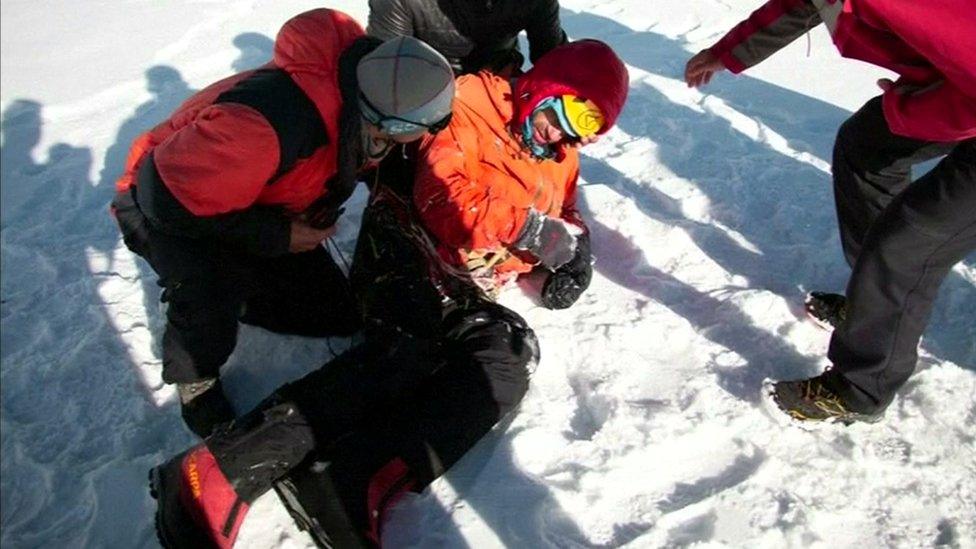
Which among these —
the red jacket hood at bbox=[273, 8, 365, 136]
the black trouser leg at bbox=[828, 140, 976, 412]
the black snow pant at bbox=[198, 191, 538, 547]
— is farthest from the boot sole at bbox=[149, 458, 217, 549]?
the black trouser leg at bbox=[828, 140, 976, 412]

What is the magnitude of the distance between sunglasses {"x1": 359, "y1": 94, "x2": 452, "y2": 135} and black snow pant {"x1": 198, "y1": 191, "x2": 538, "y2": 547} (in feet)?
1.70

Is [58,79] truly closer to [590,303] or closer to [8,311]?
[8,311]

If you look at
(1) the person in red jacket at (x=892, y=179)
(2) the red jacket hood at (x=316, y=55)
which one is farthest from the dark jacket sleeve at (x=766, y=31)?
(2) the red jacket hood at (x=316, y=55)

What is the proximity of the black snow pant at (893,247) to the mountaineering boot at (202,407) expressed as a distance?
1.85 meters

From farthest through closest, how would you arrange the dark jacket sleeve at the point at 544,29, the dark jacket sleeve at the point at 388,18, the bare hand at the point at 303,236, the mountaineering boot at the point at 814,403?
1. the dark jacket sleeve at the point at 544,29
2. the dark jacket sleeve at the point at 388,18
3. the bare hand at the point at 303,236
4. the mountaineering boot at the point at 814,403

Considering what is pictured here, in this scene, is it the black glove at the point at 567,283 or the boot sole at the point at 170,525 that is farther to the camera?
the black glove at the point at 567,283

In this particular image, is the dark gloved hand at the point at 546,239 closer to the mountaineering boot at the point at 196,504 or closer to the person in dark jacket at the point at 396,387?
the person in dark jacket at the point at 396,387

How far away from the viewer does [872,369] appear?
6.13 ft

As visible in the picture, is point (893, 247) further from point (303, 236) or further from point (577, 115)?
point (303, 236)

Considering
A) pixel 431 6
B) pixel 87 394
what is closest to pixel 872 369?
pixel 431 6

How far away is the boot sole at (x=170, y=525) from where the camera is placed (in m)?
1.65

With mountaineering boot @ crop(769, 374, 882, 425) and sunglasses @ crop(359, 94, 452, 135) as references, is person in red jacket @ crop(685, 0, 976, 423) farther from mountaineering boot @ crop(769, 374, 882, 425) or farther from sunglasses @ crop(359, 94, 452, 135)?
sunglasses @ crop(359, 94, 452, 135)

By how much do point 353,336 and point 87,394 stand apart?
911 mm

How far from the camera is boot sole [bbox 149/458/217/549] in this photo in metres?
1.65
